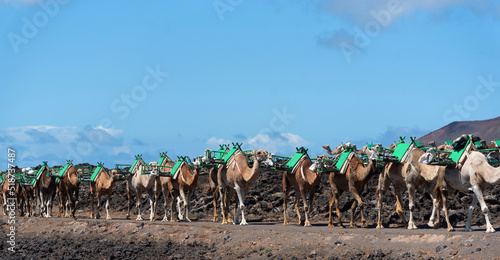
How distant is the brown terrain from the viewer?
19781 mm

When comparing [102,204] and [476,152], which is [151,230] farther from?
[102,204]

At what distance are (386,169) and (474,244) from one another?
23.0 ft

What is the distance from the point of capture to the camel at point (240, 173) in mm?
28281

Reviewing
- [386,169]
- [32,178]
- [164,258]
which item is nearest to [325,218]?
[386,169]

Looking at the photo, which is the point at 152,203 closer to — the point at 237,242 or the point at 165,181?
the point at 165,181

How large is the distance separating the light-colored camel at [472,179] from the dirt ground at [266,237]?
0.80m

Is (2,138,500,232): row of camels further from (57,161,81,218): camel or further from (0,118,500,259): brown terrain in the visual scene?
(0,118,500,259): brown terrain

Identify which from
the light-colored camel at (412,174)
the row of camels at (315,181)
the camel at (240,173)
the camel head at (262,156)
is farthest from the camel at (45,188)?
the light-colored camel at (412,174)

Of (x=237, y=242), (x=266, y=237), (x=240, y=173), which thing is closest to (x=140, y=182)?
(x=240, y=173)

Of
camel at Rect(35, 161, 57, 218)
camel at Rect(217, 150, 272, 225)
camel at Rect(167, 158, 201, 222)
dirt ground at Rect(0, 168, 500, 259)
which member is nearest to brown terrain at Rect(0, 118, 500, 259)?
dirt ground at Rect(0, 168, 500, 259)

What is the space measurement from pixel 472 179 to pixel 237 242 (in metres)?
7.80

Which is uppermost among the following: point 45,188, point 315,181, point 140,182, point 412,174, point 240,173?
point 45,188

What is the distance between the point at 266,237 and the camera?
929 inches

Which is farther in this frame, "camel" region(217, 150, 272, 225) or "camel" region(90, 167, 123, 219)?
"camel" region(90, 167, 123, 219)
